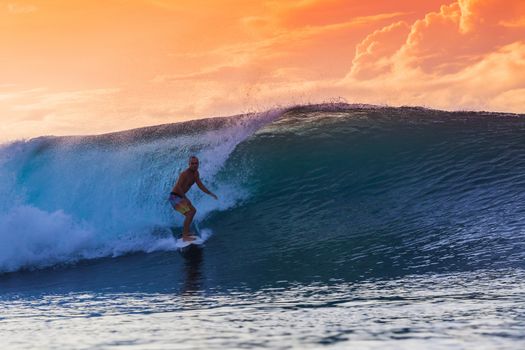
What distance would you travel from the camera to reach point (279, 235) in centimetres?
1070

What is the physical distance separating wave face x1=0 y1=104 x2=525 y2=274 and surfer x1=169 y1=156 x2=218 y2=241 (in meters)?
0.58

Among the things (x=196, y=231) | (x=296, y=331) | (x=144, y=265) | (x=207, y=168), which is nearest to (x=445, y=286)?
(x=296, y=331)

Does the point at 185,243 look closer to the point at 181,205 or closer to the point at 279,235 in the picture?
the point at 181,205

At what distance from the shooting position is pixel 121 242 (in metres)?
11.4

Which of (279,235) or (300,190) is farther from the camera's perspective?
(300,190)

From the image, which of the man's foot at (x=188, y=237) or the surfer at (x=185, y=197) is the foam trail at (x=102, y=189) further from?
the surfer at (x=185, y=197)

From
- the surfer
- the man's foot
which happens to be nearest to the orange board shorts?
the surfer

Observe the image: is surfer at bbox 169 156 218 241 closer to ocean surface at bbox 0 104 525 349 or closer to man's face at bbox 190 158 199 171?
Answer: man's face at bbox 190 158 199 171

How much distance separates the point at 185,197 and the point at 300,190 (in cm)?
281

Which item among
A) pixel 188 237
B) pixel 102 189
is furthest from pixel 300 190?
pixel 102 189

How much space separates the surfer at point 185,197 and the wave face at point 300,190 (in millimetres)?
577

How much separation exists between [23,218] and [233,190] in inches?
162

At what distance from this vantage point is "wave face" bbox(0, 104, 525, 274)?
9.09m

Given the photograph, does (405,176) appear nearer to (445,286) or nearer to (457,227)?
(457,227)
